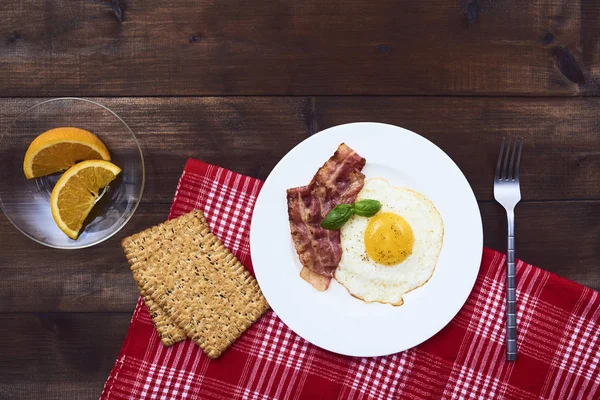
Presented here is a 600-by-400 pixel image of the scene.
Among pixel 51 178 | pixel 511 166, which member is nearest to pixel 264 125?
pixel 51 178

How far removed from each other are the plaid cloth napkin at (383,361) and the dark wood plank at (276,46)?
586 mm

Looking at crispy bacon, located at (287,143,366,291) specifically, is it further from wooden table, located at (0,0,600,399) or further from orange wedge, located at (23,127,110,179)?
orange wedge, located at (23,127,110,179)

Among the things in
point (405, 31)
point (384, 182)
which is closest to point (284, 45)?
point (405, 31)

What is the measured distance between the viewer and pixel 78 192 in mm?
2879

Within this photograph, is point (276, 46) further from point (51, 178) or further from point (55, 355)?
point (55, 355)

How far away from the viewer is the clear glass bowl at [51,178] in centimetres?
297

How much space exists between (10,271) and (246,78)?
1658 mm

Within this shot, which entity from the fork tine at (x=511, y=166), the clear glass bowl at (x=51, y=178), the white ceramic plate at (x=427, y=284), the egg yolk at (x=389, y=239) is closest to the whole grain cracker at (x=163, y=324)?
the clear glass bowl at (x=51, y=178)

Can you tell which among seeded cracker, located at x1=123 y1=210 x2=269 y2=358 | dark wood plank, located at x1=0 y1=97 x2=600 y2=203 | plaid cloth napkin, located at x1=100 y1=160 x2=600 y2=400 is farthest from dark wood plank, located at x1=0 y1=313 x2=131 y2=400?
dark wood plank, located at x1=0 y1=97 x2=600 y2=203

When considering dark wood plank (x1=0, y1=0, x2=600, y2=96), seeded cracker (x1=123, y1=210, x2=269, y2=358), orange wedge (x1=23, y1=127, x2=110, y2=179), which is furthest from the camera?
dark wood plank (x1=0, y1=0, x2=600, y2=96)

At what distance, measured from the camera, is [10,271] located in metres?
3.09

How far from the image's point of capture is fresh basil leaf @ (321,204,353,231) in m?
2.89

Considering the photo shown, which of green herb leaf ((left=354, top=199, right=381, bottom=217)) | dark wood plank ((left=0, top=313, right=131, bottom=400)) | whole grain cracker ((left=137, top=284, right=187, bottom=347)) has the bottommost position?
dark wood plank ((left=0, top=313, right=131, bottom=400))

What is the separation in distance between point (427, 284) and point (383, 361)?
18.8 inches
